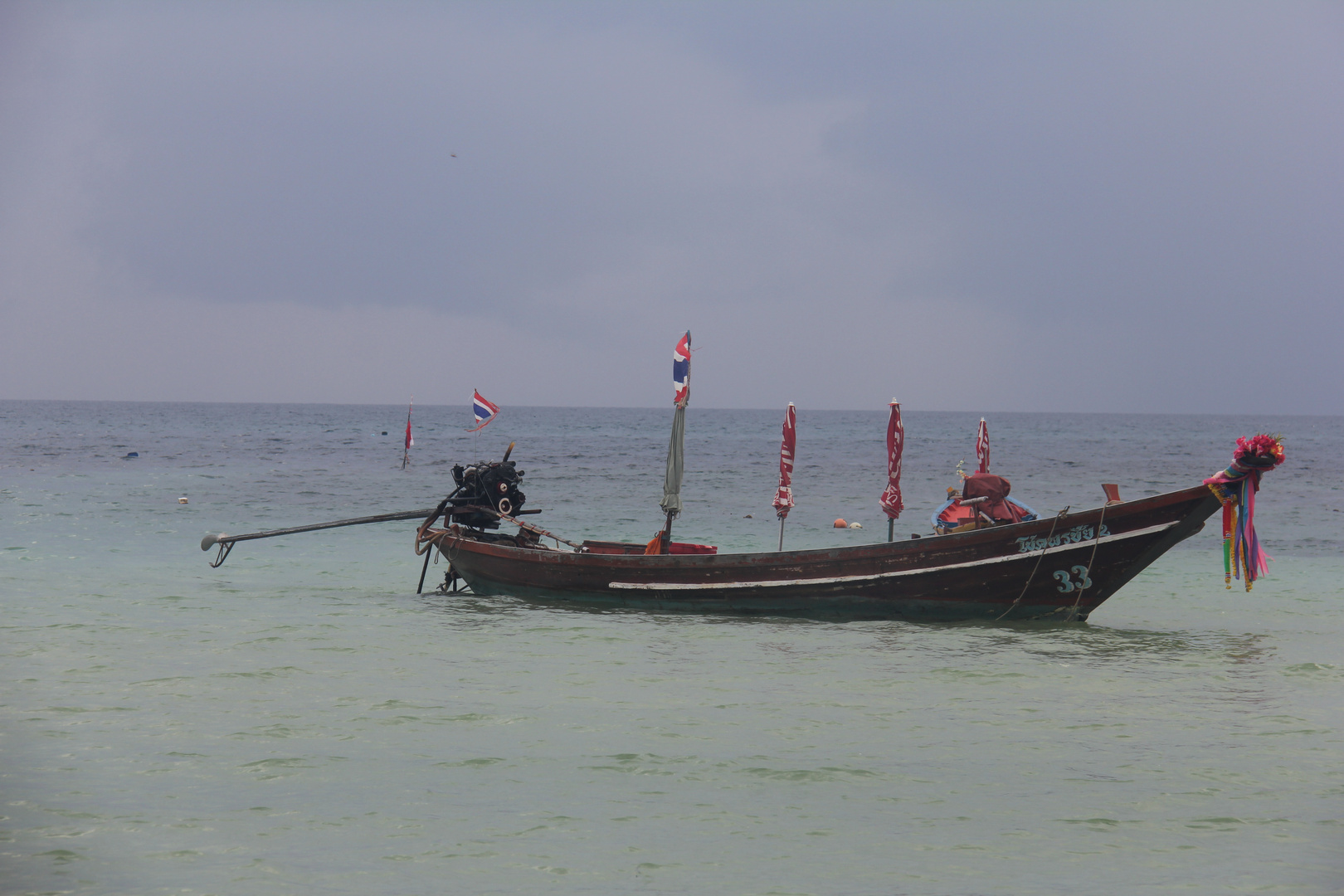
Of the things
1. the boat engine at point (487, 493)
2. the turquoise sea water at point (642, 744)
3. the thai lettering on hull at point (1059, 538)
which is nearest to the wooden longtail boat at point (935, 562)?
the thai lettering on hull at point (1059, 538)

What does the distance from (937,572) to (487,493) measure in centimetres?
838

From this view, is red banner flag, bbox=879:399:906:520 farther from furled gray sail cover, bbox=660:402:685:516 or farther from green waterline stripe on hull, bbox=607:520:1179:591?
furled gray sail cover, bbox=660:402:685:516

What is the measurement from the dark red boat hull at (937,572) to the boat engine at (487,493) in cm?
235

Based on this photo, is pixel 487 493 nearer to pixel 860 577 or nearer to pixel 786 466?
pixel 786 466

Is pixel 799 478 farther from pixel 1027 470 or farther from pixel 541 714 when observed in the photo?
pixel 541 714

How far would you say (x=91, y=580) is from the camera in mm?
20172

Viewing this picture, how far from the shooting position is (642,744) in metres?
9.52

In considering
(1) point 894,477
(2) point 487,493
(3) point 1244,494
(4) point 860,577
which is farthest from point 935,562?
(2) point 487,493

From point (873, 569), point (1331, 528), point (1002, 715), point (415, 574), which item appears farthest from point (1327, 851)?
point (1331, 528)

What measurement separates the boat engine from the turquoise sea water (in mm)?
1551

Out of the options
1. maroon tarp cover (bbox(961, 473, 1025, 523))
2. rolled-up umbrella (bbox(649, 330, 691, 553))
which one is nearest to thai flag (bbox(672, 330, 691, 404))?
rolled-up umbrella (bbox(649, 330, 691, 553))

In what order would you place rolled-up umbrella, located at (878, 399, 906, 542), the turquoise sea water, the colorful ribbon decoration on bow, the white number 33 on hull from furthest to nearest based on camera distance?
rolled-up umbrella, located at (878, 399, 906, 542), the white number 33 on hull, the colorful ribbon decoration on bow, the turquoise sea water

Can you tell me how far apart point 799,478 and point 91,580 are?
40026 millimetres

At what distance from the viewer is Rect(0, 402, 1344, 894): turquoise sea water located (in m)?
6.82
